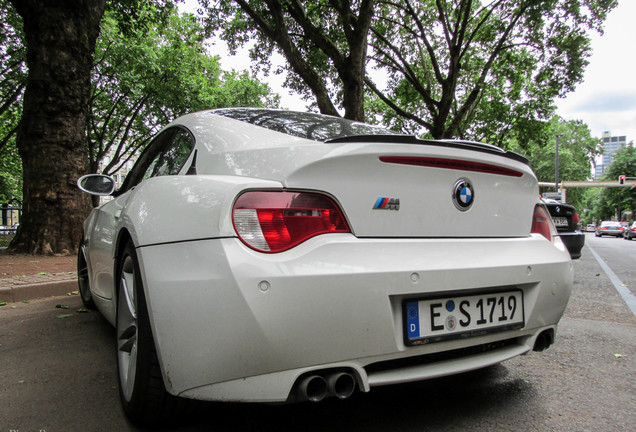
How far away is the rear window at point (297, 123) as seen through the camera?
1.87 metres

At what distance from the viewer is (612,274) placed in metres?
7.30

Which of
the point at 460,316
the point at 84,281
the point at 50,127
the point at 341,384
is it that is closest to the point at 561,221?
the point at 460,316

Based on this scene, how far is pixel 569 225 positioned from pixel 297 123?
639 centimetres

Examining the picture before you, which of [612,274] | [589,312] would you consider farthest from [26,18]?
[612,274]

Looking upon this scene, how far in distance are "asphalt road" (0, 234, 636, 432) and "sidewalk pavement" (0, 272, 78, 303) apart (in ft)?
4.03

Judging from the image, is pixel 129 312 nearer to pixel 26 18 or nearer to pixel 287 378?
pixel 287 378

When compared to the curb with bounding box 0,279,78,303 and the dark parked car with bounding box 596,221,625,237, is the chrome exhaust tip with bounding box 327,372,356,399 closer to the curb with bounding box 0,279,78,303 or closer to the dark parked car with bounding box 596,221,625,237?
the curb with bounding box 0,279,78,303

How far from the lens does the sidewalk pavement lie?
4241mm

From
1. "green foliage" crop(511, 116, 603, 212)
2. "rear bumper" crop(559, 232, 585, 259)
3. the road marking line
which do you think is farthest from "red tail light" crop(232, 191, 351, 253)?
"green foliage" crop(511, 116, 603, 212)

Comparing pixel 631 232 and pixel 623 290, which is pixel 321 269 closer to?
pixel 623 290

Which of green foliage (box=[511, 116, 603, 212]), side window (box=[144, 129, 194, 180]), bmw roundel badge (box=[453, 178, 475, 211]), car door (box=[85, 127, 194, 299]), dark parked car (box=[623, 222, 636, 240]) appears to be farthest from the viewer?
green foliage (box=[511, 116, 603, 212])

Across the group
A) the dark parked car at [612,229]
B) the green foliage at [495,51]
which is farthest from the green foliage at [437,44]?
the dark parked car at [612,229]

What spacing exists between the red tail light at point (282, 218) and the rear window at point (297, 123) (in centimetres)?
34

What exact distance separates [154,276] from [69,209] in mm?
6437
